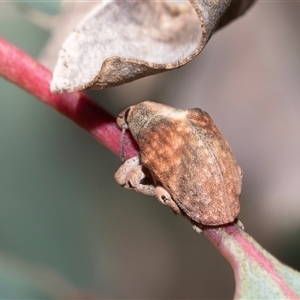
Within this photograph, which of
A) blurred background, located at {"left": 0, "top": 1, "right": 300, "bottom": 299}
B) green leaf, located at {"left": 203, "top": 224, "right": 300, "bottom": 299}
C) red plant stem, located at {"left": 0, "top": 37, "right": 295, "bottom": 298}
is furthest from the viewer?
blurred background, located at {"left": 0, "top": 1, "right": 300, "bottom": 299}

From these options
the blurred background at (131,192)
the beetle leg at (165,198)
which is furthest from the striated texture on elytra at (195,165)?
the blurred background at (131,192)

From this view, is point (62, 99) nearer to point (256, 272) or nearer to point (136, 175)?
point (136, 175)

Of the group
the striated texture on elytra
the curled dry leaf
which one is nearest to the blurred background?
the curled dry leaf

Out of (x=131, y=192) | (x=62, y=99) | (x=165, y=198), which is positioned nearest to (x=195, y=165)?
(x=165, y=198)

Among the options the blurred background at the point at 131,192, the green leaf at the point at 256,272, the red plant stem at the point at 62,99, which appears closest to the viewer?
the green leaf at the point at 256,272

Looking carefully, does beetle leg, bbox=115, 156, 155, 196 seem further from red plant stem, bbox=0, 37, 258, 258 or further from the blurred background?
the blurred background

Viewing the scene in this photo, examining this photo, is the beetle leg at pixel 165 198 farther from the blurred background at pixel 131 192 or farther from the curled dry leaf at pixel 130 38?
the blurred background at pixel 131 192

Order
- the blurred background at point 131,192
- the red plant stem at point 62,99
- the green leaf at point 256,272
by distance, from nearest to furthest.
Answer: the green leaf at point 256,272
the red plant stem at point 62,99
the blurred background at point 131,192
